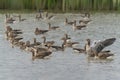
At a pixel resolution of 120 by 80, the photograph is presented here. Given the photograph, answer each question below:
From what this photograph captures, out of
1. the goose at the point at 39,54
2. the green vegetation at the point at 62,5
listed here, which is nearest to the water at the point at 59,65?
the goose at the point at 39,54

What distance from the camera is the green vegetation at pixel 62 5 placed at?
97.8ft

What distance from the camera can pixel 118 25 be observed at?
2427cm

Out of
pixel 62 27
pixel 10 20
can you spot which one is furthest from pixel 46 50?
pixel 10 20

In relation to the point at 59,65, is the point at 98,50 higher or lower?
higher

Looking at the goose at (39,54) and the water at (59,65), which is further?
the goose at (39,54)

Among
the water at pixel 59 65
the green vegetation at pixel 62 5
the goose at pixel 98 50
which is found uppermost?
the green vegetation at pixel 62 5

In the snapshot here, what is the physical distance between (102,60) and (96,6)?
14743 millimetres

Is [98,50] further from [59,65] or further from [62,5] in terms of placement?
[62,5]

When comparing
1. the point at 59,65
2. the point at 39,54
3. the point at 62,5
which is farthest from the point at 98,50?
the point at 62,5

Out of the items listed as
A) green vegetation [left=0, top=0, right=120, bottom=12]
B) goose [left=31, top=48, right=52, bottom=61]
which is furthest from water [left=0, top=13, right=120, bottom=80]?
green vegetation [left=0, top=0, right=120, bottom=12]

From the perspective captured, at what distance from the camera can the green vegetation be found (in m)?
29.8

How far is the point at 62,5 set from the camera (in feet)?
100

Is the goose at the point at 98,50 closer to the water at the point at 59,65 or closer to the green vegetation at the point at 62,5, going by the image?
the water at the point at 59,65

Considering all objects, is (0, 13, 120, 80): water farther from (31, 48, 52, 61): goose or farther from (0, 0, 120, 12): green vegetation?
(0, 0, 120, 12): green vegetation
